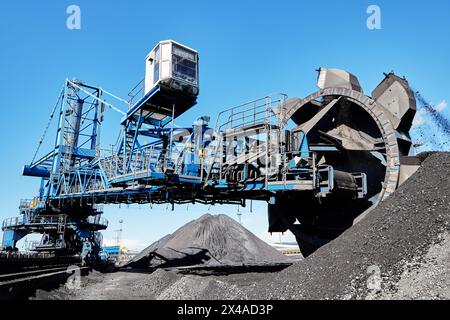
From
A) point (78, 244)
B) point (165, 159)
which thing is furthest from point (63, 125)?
point (165, 159)

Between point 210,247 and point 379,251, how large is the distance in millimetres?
24703

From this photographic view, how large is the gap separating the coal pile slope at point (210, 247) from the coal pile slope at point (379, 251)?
66.1 ft

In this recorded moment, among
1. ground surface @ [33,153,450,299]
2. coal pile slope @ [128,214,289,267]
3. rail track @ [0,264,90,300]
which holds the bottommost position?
coal pile slope @ [128,214,289,267]

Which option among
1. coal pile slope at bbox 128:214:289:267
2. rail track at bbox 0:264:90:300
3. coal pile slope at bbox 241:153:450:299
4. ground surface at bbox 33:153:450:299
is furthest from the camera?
coal pile slope at bbox 128:214:289:267

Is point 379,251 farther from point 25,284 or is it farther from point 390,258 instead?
point 25,284

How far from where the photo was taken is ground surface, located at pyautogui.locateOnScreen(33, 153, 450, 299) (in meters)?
6.28

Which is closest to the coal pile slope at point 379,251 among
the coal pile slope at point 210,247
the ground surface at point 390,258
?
the ground surface at point 390,258

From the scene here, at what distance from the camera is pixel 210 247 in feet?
101

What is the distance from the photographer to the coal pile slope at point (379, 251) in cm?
664

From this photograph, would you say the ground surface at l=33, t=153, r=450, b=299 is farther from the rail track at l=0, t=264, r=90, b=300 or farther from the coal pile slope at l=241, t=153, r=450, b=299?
the rail track at l=0, t=264, r=90, b=300

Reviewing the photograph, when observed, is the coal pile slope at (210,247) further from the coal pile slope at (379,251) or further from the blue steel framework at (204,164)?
the coal pile slope at (379,251)

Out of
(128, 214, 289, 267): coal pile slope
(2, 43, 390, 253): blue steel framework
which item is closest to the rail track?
(2, 43, 390, 253): blue steel framework

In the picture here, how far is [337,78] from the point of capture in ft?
41.1
